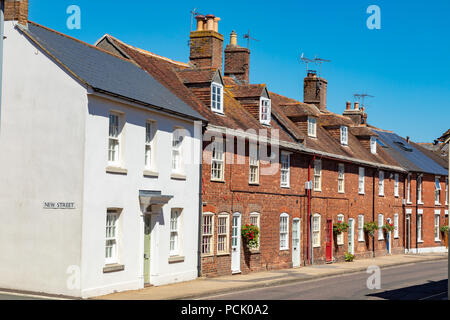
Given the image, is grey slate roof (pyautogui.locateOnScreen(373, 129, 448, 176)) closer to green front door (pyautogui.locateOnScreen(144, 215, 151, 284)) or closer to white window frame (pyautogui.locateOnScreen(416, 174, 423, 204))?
white window frame (pyautogui.locateOnScreen(416, 174, 423, 204))

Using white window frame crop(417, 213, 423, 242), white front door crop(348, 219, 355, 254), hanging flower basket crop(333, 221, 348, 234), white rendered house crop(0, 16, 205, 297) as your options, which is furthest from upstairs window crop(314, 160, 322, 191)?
white window frame crop(417, 213, 423, 242)

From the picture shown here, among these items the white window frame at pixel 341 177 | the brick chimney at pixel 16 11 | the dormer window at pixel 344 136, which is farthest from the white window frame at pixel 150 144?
the dormer window at pixel 344 136

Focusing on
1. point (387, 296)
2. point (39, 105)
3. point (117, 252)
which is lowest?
point (387, 296)

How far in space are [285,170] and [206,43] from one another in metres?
7.49

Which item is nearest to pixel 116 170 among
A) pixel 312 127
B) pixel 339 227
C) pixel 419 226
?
pixel 312 127

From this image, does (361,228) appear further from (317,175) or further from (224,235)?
(224,235)

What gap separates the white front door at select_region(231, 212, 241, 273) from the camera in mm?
27797

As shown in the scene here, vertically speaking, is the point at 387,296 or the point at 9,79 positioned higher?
the point at 9,79
